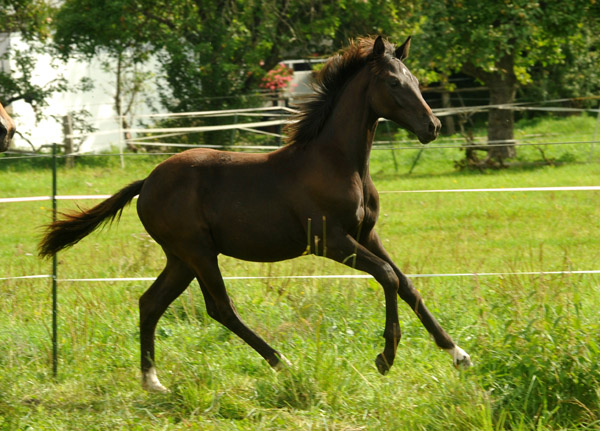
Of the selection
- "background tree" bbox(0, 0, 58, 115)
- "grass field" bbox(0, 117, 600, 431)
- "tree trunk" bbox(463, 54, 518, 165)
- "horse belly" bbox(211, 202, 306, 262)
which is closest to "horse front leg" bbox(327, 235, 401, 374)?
"grass field" bbox(0, 117, 600, 431)

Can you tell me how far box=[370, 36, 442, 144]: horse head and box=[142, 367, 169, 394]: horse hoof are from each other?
2.05m

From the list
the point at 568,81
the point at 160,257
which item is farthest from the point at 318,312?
the point at 568,81

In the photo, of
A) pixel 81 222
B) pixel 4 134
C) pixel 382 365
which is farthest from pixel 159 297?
pixel 382 365

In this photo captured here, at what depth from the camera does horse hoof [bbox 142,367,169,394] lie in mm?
4617

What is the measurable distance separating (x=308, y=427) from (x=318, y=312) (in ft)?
5.65

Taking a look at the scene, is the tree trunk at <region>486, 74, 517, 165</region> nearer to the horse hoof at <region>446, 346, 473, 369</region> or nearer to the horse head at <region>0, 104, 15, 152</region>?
the horse hoof at <region>446, 346, 473, 369</region>

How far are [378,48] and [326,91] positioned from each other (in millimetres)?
453

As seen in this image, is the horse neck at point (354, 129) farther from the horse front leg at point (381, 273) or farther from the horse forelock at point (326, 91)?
the horse front leg at point (381, 273)

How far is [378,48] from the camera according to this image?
4715 mm

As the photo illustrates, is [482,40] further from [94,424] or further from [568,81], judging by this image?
[94,424]

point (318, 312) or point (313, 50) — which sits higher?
point (313, 50)

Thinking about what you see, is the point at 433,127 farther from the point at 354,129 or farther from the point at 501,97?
the point at 501,97

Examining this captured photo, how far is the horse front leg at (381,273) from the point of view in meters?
4.45

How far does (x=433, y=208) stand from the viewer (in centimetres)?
1048
